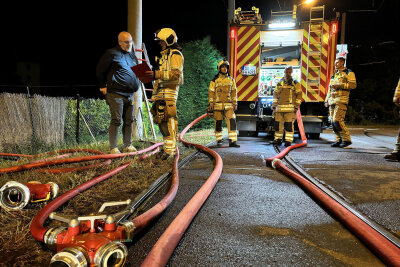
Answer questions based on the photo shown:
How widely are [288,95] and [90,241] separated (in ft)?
17.3

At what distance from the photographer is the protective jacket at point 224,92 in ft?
18.2

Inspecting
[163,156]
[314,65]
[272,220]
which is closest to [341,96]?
[314,65]

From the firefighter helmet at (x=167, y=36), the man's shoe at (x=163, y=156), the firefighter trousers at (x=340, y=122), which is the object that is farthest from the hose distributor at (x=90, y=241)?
the firefighter trousers at (x=340, y=122)

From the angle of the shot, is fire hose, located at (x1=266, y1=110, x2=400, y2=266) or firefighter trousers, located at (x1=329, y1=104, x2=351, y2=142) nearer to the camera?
fire hose, located at (x1=266, y1=110, x2=400, y2=266)

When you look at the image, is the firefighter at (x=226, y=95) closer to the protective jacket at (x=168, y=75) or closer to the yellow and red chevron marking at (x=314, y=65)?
the protective jacket at (x=168, y=75)

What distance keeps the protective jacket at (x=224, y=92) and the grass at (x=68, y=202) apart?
2.25 metres

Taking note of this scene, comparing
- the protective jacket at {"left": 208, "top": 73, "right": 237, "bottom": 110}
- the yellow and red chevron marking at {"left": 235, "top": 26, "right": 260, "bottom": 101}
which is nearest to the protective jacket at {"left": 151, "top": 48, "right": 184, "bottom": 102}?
the protective jacket at {"left": 208, "top": 73, "right": 237, "bottom": 110}

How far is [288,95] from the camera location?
571 cm

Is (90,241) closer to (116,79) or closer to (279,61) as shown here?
(116,79)

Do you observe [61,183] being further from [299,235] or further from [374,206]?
[374,206]

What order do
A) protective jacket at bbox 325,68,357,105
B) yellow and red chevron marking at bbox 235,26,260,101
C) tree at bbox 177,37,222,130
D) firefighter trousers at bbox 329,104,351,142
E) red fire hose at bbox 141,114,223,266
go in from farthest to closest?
tree at bbox 177,37,222,130 → yellow and red chevron marking at bbox 235,26,260,101 → firefighter trousers at bbox 329,104,351,142 → protective jacket at bbox 325,68,357,105 → red fire hose at bbox 141,114,223,266

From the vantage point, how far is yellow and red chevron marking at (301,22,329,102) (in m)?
6.66

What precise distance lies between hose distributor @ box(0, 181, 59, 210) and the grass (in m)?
0.06

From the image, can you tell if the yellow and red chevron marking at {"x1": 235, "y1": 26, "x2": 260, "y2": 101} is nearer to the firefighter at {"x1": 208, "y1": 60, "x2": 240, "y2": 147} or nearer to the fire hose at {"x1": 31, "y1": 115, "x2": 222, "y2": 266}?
the firefighter at {"x1": 208, "y1": 60, "x2": 240, "y2": 147}
